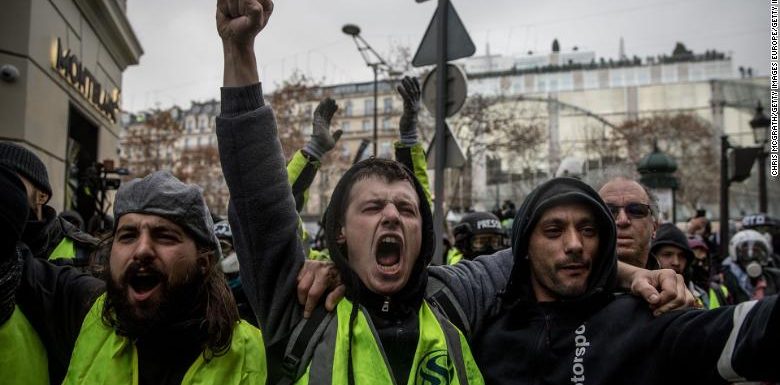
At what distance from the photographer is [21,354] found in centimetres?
206

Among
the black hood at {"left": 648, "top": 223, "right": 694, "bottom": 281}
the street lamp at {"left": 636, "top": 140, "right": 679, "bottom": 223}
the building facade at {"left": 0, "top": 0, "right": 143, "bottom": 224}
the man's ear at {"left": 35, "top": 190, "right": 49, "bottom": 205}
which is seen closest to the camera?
the man's ear at {"left": 35, "top": 190, "right": 49, "bottom": 205}

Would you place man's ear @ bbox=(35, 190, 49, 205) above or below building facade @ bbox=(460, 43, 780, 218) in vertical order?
below

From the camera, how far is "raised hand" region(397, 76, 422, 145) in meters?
3.91

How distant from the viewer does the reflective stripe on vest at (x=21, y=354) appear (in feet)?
6.66

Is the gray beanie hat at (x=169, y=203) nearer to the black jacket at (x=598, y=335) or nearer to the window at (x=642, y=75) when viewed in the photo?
the black jacket at (x=598, y=335)

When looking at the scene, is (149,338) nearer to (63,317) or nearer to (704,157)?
(63,317)

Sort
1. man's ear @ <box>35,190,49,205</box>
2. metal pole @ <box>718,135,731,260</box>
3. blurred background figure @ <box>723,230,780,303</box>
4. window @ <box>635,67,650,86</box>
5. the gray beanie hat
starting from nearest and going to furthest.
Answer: the gray beanie hat < man's ear @ <box>35,190,49,205</box> < blurred background figure @ <box>723,230,780,303</box> < metal pole @ <box>718,135,731,260</box> < window @ <box>635,67,650,86</box>

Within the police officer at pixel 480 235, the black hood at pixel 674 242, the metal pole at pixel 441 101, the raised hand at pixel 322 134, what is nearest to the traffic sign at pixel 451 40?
the metal pole at pixel 441 101

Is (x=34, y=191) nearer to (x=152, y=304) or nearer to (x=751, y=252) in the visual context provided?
(x=152, y=304)

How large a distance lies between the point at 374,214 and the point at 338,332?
46 centimetres

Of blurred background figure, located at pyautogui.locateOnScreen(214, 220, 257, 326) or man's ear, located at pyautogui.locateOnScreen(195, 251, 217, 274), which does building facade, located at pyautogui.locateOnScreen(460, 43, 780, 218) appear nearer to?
blurred background figure, located at pyautogui.locateOnScreen(214, 220, 257, 326)

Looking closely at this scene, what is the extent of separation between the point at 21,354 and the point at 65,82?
829 cm

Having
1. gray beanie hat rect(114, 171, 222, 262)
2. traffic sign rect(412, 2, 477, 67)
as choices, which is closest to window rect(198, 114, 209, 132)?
traffic sign rect(412, 2, 477, 67)

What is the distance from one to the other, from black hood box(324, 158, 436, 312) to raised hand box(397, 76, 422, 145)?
5.13ft
